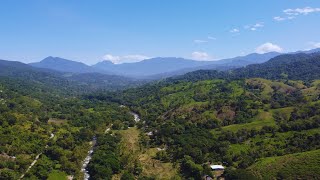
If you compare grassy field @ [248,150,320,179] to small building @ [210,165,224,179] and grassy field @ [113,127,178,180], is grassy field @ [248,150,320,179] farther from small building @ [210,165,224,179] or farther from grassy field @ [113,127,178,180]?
grassy field @ [113,127,178,180]

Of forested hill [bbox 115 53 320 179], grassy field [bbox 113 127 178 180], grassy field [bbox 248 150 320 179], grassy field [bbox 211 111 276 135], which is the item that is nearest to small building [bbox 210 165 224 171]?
forested hill [bbox 115 53 320 179]

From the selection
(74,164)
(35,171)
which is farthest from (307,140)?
(35,171)

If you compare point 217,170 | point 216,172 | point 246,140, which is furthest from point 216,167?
point 246,140

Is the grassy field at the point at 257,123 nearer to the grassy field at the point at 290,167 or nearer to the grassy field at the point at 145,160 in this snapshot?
the grassy field at the point at 145,160

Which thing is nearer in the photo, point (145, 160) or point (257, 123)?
point (145, 160)

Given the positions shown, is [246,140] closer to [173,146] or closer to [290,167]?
[173,146]

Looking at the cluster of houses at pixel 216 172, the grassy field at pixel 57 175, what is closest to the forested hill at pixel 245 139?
the cluster of houses at pixel 216 172

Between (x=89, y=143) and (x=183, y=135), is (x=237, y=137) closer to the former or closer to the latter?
(x=183, y=135)
